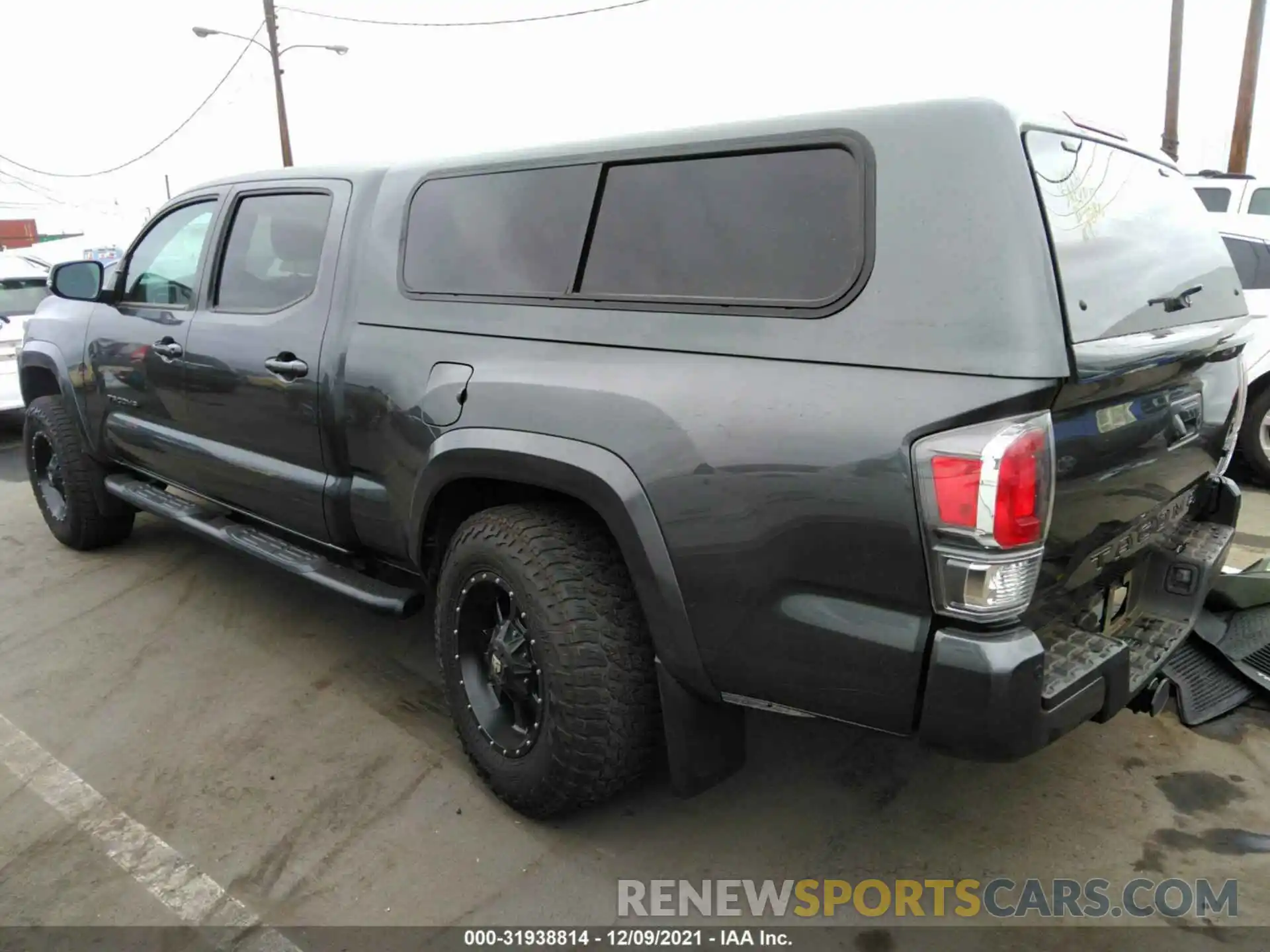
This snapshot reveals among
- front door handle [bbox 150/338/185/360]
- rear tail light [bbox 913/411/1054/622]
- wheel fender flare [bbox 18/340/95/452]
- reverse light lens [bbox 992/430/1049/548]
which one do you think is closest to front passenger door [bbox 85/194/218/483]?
front door handle [bbox 150/338/185/360]

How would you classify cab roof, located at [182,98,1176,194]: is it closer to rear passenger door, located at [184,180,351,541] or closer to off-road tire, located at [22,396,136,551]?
rear passenger door, located at [184,180,351,541]

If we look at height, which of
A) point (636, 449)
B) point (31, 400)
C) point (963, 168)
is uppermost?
point (963, 168)

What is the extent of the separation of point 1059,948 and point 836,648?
1011 millimetres

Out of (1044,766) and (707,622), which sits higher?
(707,622)

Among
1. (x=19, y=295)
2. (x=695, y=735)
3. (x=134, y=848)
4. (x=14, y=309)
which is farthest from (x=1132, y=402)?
(x=19, y=295)

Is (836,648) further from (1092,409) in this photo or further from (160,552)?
(160,552)

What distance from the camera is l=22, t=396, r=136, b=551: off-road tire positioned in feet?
15.8

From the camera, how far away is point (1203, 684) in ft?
10.3

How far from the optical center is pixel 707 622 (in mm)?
2170

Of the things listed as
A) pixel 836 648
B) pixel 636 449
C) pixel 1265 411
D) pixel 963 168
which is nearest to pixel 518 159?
pixel 636 449

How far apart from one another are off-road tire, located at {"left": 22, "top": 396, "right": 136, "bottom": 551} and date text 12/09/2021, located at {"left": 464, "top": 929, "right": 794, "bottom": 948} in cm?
370

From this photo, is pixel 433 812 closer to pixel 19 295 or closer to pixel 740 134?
pixel 740 134

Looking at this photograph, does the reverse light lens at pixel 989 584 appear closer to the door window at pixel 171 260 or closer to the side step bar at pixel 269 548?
the side step bar at pixel 269 548

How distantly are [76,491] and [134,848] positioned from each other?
2.87m
